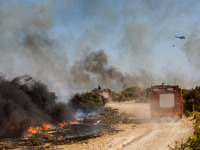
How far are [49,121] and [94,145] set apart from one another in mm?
11191

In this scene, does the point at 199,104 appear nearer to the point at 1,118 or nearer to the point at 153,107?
the point at 153,107

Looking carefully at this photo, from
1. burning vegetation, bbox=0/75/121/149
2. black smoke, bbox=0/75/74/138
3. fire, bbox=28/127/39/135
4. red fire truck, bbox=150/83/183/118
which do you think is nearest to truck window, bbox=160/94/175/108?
red fire truck, bbox=150/83/183/118

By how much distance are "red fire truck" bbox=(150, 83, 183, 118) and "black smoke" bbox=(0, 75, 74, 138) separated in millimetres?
10716

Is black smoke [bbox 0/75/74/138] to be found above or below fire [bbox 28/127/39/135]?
above

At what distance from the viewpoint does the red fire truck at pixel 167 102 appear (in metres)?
17.2

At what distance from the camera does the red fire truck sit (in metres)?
17.2

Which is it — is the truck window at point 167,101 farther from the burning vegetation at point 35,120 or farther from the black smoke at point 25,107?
the black smoke at point 25,107

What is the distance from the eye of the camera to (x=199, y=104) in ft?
68.3

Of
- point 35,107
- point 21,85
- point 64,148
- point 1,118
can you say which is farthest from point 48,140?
point 21,85

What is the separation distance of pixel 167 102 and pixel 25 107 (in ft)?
44.9

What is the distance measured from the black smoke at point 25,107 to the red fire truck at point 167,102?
35.2ft

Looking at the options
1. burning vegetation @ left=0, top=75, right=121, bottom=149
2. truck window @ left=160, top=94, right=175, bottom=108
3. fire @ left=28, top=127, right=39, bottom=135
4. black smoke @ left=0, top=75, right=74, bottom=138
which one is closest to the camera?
burning vegetation @ left=0, top=75, right=121, bottom=149

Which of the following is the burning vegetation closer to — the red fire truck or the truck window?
the red fire truck

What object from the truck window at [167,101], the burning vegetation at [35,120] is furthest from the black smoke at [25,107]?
the truck window at [167,101]
